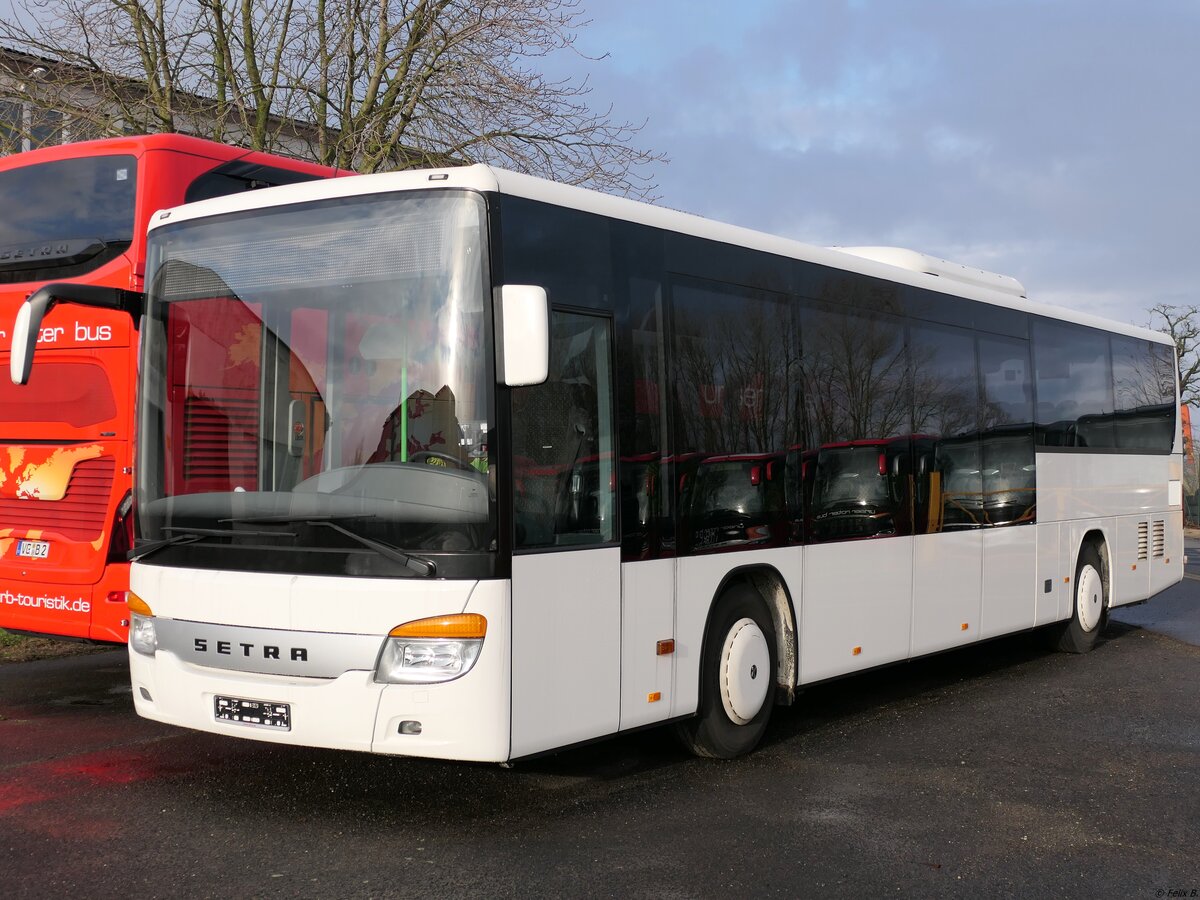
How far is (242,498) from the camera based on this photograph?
5906 millimetres

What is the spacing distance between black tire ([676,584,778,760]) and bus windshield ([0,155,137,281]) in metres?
4.46

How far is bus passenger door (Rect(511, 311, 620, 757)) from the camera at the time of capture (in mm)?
5598

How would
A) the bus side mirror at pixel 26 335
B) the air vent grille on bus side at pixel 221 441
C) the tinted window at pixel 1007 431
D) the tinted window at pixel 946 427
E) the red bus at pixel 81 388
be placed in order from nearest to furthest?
1. the air vent grille on bus side at pixel 221 441
2. the bus side mirror at pixel 26 335
3. the red bus at pixel 81 388
4. the tinted window at pixel 946 427
5. the tinted window at pixel 1007 431

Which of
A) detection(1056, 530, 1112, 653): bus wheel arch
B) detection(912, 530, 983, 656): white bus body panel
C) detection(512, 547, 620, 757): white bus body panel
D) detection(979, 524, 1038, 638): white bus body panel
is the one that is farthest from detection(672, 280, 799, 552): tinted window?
detection(1056, 530, 1112, 653): bus wheel arch

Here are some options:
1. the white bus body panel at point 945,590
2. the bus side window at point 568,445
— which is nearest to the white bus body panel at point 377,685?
the bus side window at point 568,445

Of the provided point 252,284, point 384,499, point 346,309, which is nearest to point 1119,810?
point 384,499

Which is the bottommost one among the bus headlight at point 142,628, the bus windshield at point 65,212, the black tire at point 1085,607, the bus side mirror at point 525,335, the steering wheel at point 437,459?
the black tire at point 1085,607

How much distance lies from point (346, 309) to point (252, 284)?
2.13 feet

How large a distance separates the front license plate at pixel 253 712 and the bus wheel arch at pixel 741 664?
2.28 meters

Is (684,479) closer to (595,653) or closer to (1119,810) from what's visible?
(595,653)

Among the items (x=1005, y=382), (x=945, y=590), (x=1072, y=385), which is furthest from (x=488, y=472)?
(x=1072, y=385)

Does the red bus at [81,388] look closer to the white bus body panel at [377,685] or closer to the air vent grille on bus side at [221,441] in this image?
the air vent grille on bus side at [221,441]

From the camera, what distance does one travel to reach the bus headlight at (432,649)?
538 centimetres

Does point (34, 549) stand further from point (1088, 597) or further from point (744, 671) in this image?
point (1088, 597)
